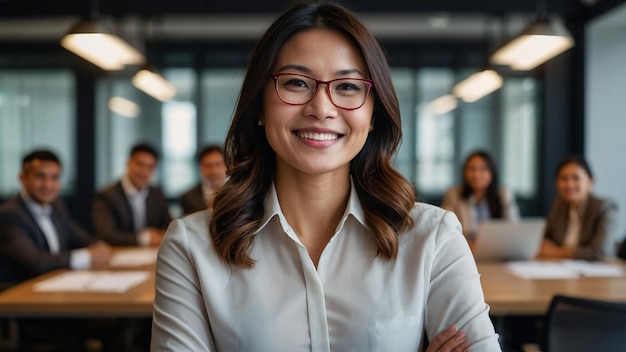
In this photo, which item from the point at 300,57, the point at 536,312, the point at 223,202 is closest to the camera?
the point at 300,57

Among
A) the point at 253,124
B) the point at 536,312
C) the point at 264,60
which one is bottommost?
the point at 536,312

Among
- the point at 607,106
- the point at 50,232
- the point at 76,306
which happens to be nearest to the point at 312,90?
the point at 76,306

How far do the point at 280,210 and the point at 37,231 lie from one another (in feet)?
9.44

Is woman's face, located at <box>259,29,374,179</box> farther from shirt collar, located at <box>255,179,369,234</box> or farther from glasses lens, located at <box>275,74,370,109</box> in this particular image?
shirt collar, located at <box>255,179,369,234</box>

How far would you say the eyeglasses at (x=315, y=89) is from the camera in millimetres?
1368

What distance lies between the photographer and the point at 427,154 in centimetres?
783

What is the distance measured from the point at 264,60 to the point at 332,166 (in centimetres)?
30

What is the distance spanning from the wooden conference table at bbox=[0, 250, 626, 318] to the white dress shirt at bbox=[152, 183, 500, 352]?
1453mm

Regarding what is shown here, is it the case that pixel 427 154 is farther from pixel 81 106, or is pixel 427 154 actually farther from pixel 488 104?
pixel 81 106

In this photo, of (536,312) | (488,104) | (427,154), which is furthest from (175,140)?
(536,312)

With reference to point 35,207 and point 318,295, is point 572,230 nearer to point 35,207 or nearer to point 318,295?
point 318,295

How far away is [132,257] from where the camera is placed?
4090 mm

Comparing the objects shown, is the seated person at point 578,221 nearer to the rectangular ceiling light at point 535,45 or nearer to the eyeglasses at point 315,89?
the rectangular ceiling light at point 535,45

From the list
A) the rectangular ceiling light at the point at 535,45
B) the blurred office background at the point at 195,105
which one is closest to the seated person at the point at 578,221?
the rectangular ceiling light at the point at 535,45
